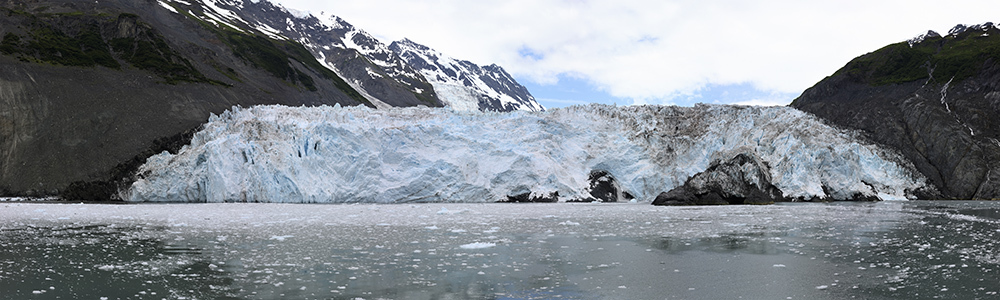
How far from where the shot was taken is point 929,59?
4088 centimetres

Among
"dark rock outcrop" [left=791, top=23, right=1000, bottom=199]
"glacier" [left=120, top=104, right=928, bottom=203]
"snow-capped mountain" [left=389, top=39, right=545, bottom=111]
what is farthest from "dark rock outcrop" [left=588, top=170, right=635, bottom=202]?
"snow-capped mountain" [left=389, top=39, right=545, bottom=111]

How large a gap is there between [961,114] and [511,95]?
15508 centimetres

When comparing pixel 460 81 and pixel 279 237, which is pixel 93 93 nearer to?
pixel 279 237

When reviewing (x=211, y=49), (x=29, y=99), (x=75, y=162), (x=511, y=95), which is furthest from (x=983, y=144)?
(x=511, y=95)

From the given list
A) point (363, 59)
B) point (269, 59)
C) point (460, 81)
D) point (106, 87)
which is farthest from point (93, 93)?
point (460, 81)

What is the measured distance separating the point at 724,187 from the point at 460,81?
13988 centimetres

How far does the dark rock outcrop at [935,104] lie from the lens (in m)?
31.7

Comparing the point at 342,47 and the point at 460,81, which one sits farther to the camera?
the point at 460,81

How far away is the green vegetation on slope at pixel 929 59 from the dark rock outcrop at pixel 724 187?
17908mm

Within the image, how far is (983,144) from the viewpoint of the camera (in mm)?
32094

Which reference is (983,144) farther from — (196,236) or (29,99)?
(29,99)

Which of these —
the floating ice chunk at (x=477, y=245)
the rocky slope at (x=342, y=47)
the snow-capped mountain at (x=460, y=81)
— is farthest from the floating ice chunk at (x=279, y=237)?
the snow-capped mountain at (x=460, y=81)

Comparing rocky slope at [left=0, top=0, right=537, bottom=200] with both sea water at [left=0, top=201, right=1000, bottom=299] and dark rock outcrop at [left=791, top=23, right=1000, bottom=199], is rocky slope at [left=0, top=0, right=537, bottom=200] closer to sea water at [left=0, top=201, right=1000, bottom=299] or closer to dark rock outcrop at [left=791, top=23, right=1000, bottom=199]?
sea water at [left=0, top=201, right=1000, bottom=299]

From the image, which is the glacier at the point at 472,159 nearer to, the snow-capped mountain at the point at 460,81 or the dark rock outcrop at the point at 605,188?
the dark rock outcrop at the point at 605,188
